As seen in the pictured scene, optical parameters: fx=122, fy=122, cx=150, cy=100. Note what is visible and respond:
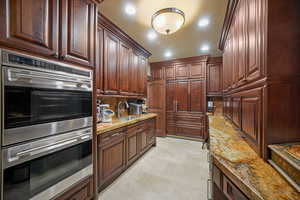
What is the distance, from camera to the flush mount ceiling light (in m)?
1.84

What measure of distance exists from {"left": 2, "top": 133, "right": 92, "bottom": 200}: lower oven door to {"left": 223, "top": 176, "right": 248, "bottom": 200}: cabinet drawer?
135cm

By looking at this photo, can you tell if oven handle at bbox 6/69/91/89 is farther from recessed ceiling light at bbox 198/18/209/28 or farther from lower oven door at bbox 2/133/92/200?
recessed ceiling light at bbox 198/18/209/28

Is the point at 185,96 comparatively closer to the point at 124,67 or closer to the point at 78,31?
the point at 124,67

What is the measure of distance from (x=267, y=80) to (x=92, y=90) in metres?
1.61

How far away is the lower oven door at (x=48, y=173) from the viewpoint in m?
0.87

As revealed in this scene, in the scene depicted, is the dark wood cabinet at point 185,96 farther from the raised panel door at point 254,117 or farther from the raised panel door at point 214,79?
the raised panel door at point 254,117

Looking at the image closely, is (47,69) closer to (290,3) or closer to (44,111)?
(44,111)

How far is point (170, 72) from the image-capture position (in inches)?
184

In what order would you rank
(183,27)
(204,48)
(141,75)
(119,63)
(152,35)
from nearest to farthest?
(183,27) < (119,63) < (152,35) < (141,75) < (204,48)

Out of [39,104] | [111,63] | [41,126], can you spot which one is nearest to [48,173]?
[41,126]

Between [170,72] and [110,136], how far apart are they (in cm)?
348

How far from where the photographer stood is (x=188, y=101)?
14.2 ft

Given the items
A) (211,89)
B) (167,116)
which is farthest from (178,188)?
(211,89)

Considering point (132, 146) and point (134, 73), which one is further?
point (134, 73)
